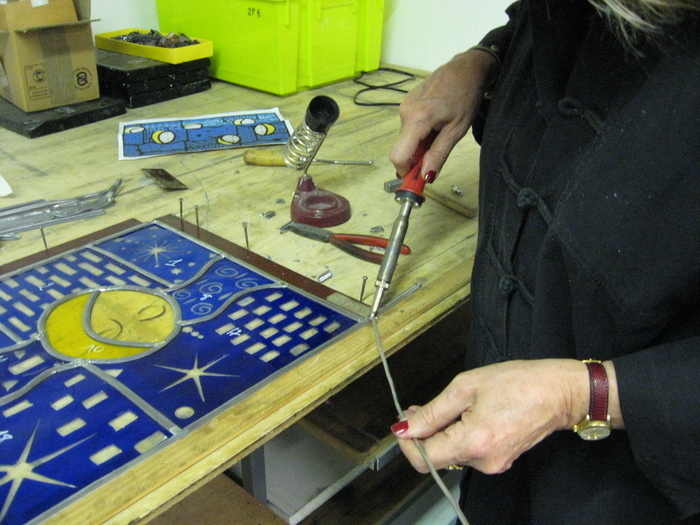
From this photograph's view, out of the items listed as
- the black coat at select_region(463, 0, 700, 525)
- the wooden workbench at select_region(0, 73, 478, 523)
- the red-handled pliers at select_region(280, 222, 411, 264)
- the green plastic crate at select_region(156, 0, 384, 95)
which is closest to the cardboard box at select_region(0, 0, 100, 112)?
the wooden workbench at select_region(0, 73, 478, 523)

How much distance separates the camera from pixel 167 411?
59 centimetres

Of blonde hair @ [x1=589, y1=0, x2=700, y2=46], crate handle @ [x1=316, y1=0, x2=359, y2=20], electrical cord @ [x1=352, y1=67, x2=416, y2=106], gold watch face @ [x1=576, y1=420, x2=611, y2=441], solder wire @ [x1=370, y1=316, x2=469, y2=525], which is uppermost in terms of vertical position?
blonde hair @ [x1=589, y1=0, x2=700, y2=46]

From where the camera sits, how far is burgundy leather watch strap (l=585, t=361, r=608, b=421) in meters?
0.53

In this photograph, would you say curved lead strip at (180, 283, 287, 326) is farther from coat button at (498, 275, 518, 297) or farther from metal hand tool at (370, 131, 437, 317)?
coat button at (498, 275, 518, 297)

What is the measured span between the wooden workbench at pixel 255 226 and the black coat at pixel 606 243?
165 millimetres

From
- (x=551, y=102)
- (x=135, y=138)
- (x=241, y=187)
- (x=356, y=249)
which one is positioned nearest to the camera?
(x=551, y=102)

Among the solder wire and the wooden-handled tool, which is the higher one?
the wooden-handled tool

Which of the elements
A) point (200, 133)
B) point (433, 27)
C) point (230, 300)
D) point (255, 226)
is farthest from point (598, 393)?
point (433, 27)

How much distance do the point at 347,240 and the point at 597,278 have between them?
418mm

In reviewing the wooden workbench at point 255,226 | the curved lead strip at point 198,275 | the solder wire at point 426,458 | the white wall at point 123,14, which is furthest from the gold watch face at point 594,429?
the white wall at point 123,14

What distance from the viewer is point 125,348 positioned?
67cm

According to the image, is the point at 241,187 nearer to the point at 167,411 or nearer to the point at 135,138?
the point at 135,138

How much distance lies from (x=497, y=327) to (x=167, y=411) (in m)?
0.38

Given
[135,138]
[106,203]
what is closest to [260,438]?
[106,203]
